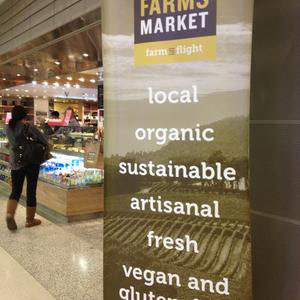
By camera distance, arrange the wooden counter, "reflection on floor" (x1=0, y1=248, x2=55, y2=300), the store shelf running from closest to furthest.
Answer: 1. "reflection on floor" (x1=0, y1=248, x2=55, y2=300)
2. the wooden counter
3. the store shelf

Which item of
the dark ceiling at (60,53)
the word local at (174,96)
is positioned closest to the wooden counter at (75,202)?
the dark ceiling at (60,53)

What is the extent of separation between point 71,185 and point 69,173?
46cm

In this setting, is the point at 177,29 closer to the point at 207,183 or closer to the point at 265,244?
the point at 207,183

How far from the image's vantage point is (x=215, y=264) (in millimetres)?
1640

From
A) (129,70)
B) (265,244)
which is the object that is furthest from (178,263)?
(129,70)

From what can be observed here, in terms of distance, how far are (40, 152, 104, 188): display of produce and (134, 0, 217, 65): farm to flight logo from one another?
3260 millimetres

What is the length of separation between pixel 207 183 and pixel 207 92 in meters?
0.40

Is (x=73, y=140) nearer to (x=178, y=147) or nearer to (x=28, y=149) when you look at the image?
(x=28, y=149)

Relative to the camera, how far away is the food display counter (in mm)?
4664

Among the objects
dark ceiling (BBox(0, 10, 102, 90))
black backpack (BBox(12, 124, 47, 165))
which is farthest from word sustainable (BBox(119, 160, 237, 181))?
black backpack (BBox(12, 124, 47, 165))

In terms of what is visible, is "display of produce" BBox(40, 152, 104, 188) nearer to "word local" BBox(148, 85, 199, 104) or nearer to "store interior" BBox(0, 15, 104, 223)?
"store interior" BBox(0, 15, 104, 223)

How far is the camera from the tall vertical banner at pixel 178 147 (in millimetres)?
1557

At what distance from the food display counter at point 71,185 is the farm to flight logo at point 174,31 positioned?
3175 mm

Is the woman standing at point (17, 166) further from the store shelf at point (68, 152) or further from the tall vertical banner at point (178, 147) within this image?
the tall vertical banner at point (178, 147)
